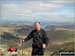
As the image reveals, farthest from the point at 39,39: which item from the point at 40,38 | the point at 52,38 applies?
the point at 52,38

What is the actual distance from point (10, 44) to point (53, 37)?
139 centimetres

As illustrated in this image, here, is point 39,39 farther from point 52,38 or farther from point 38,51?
point 52,38

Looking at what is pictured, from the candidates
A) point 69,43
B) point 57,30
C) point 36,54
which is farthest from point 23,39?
point 69,43

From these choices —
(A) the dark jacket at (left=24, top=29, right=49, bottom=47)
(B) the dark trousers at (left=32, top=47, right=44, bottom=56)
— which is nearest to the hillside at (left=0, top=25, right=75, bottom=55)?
(B) the dark trousers at (left=32, top=47, right=44, bottom=56)

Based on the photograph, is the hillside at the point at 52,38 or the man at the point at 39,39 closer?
the man at the point at 39,39

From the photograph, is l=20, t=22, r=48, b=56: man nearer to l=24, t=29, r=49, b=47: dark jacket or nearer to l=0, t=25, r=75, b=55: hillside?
l=24, t=29, r=49, b=47: dark jacket

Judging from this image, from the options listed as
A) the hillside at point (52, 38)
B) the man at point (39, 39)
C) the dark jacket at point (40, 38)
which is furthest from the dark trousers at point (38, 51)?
the hillside at point (52, 38)

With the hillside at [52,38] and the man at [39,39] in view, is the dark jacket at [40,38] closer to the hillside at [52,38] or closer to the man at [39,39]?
the man at [39,39]

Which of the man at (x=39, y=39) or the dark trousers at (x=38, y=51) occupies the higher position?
the man at (x=39, y=39)

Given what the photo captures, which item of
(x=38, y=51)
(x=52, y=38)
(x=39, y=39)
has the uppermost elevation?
(x=39, y=39)

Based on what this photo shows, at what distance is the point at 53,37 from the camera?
6.67 metres

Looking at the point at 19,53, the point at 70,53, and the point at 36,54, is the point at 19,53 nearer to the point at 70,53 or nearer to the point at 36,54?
the point at 36,54

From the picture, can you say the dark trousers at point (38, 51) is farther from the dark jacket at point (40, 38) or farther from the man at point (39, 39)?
the dark jacket at point (40, 38)

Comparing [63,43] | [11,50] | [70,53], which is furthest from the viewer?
[63,43]
